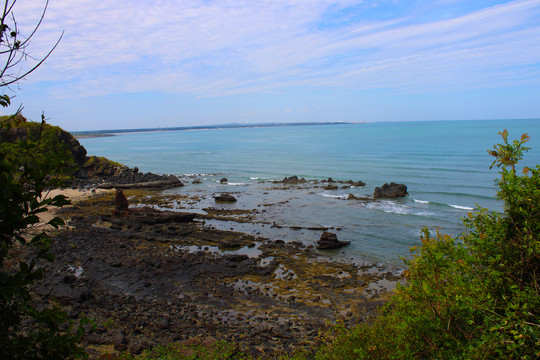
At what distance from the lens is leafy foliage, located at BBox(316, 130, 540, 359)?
18.0ft

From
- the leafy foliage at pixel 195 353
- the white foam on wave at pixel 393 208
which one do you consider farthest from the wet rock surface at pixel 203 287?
the white foam on wave at pixel 393 208

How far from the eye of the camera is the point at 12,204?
3.30 m

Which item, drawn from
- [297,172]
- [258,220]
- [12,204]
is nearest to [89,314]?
[12,204]

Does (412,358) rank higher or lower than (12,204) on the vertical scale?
lower

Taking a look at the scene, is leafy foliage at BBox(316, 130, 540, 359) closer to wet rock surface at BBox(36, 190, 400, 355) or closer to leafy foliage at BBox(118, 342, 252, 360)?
leafy foliage at BBox(118, 342, 252, 360)

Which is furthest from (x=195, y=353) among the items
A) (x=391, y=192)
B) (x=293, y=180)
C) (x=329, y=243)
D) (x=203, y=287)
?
(x=293, y=180)

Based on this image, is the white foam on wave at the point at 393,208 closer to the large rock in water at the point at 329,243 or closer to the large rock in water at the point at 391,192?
the large rock in water at the point at 391,192

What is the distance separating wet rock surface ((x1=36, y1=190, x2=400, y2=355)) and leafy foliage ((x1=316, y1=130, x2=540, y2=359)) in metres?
5.90

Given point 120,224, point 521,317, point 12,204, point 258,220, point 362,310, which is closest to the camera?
point 12,204

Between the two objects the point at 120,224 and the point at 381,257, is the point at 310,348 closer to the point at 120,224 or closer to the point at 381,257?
the point at 381,257

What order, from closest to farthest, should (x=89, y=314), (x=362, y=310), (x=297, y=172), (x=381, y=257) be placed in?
1. (x=89, y=314)
2. (x=362, y=310)
3. (x=381, y=257)
4. (x=297, y=172)

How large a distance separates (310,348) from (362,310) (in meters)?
4.22

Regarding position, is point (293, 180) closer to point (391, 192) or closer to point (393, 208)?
point (391, 192)

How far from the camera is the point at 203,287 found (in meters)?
17.8
